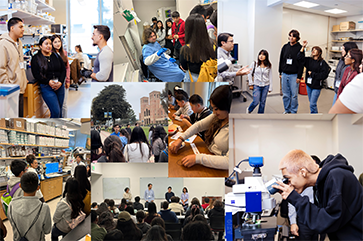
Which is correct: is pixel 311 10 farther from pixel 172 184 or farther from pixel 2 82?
pixel 2 82

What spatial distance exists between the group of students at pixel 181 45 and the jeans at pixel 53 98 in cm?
96

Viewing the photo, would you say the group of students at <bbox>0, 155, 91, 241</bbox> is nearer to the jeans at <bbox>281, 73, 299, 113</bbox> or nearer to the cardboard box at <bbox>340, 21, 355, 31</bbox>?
the jeans at <bbox>281, 73, 299, 113</bbox>

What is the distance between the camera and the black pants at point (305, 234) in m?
2.41

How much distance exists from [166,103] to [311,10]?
1.84 m

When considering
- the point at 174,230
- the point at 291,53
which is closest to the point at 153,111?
the point at 174,230

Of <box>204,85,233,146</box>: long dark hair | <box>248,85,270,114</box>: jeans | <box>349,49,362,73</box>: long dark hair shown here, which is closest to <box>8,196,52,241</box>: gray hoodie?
<box>204,85,233,146</box>: long dark hair

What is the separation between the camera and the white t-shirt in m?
2.75

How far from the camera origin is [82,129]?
105 inches

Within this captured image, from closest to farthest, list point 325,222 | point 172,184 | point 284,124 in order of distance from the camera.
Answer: point 325,222, point 172,184, point 284,124

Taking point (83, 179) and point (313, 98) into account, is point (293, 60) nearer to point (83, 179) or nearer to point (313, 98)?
point (313, 98)

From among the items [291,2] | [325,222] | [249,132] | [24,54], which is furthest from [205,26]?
[325,222]

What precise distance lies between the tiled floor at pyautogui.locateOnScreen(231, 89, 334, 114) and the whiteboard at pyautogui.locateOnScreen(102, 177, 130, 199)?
1278 millimetres

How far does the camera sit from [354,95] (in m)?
2.87

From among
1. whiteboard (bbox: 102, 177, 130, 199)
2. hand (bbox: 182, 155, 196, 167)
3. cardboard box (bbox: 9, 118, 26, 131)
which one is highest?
cardboard box (bbox: 9, 118, 26, 131)
